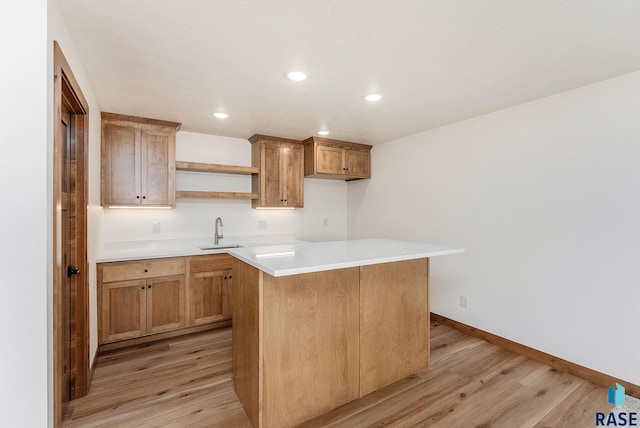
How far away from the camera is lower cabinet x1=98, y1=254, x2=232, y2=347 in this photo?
2.75 meters

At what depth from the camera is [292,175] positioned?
13.0 feet

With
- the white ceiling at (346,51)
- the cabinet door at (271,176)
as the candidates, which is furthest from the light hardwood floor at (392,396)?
the white ceiling at (346,51)

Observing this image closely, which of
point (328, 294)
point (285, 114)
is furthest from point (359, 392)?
point (285, 114)

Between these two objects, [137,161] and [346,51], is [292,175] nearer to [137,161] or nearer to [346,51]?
[137,161]

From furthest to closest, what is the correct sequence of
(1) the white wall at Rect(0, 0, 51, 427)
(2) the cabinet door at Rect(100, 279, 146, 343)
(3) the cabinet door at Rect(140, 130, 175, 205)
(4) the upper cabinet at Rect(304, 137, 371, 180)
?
(4) the upper cabinet at Rect(304, 137, 371, 180) → (3) the cabinet door at Rect(140, 130, 175, 205) → (2) the cabinet door at Rect(100, 279, 146, 343) → (1) the white wall at Rect(0, 0, 51, 427)

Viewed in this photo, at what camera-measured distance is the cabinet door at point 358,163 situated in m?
4.13

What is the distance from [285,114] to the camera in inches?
116

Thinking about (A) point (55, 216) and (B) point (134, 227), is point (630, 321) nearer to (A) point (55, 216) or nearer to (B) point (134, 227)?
(A) point (55, 216)

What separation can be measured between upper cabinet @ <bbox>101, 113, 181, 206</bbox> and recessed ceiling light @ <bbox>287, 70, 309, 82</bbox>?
1.75 meters

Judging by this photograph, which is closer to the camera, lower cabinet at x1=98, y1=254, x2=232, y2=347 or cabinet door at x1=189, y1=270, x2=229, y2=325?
lower cabinet at x1=98, y1=254, x2=232, y2=347

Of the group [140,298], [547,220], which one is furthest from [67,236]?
[547,220]

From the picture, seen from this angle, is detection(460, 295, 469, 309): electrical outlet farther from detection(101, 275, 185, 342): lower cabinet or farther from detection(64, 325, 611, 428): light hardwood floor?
detection(101, 275, 185, 342): lower cabinet

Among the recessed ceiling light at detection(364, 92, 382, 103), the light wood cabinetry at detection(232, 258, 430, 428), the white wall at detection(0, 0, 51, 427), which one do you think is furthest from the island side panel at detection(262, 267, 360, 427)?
the recessed ceiling light at detection(364, 92, 382, 103)

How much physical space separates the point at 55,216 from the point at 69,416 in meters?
1.47
